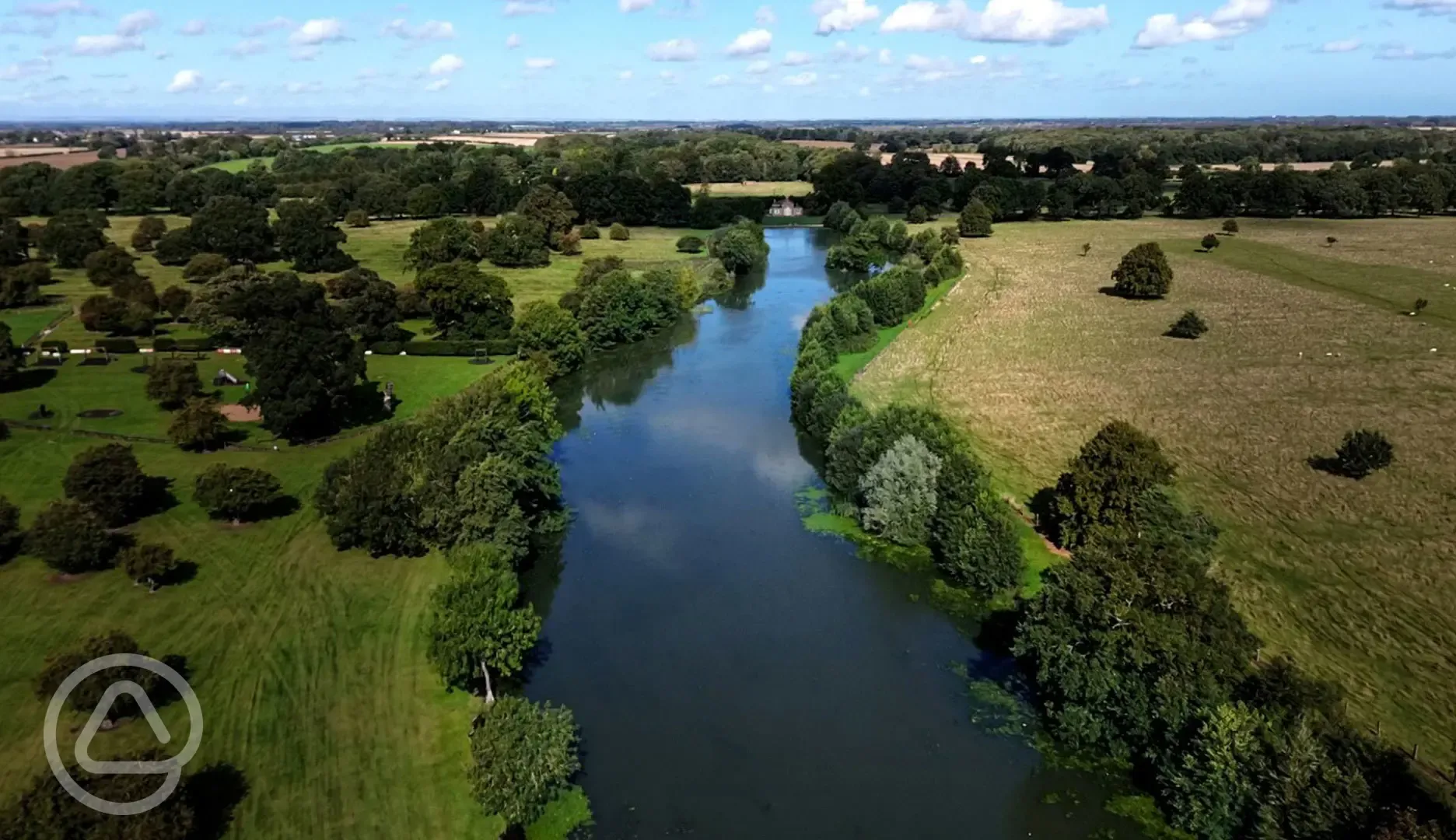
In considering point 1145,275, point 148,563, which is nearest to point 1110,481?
point 148,563

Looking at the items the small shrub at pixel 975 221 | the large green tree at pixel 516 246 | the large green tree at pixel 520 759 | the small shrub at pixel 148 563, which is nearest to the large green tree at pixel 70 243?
the large green tree at pixel 516 246

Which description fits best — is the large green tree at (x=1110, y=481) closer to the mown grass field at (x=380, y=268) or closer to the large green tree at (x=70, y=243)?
the mown grass field at (x=380, y=268)

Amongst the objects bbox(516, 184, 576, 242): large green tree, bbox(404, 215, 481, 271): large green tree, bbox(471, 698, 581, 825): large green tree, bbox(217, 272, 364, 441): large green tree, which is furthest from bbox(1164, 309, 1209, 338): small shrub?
bbox(516, 184, 576, 242): large green tree

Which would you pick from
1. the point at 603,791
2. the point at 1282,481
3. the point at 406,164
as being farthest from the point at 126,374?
Result: the point at 406,164

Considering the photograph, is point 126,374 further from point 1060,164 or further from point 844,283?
point 1060,164

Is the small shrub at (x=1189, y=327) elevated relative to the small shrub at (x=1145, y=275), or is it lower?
lower

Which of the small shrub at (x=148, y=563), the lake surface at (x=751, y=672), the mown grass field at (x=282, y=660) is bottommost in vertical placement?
the lake surface at (x=751, y=672)

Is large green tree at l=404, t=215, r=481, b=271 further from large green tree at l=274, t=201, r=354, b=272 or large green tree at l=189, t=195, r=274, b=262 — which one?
large green tree at l=189, t=195, r=274, b=262
